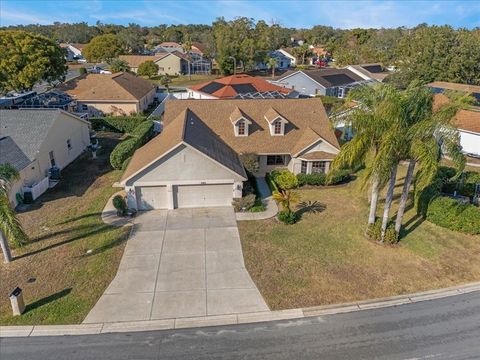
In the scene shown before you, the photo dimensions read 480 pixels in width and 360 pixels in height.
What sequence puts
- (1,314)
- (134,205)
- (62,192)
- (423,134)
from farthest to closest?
(62,192)
(134,205)
(423,134)
(1,314)

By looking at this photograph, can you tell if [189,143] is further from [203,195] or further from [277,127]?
[277,127]

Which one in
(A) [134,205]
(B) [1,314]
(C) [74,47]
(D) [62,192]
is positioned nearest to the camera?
(B) [1,314]

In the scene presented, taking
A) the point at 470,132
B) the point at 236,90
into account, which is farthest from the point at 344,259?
the point at 236,90

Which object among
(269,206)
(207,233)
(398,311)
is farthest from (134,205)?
(398,311)

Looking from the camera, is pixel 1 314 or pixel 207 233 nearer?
pixel 1 314

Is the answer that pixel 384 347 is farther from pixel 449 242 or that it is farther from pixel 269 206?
pixel 269 206

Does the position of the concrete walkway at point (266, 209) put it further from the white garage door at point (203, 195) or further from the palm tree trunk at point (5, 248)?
the palm tree trunk at point (5, 248)

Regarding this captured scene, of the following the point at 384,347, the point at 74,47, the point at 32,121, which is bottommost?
the point at 384,347
